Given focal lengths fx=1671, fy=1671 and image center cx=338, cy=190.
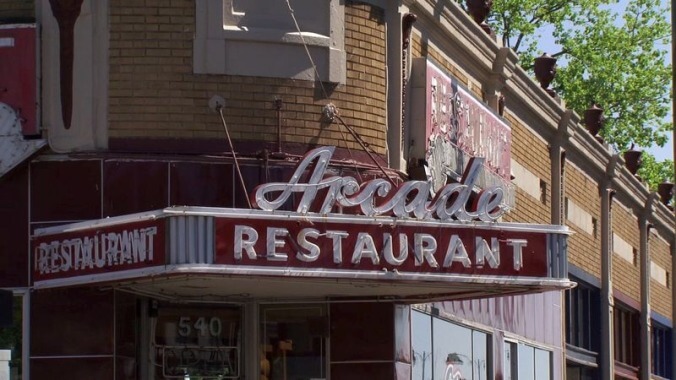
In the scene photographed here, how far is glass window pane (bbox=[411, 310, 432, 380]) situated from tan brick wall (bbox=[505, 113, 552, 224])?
5.62 metres

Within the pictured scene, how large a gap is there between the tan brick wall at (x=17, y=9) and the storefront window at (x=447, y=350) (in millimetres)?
7139

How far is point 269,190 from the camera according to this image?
1973cm

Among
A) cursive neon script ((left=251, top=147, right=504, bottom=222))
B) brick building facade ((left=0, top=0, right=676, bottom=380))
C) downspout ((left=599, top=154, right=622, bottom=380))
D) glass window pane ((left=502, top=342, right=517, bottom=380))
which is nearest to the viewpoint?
cursive neon script ((left=251, top=147, right=504, bottom=222))

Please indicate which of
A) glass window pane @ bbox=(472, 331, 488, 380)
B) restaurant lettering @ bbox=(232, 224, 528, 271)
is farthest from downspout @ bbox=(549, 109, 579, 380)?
A: restaurant lettering @ bbox=(232, 224, 528, 271)

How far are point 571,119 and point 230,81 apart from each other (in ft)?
51.5

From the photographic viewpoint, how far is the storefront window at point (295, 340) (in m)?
22.4

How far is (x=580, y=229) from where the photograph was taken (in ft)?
121

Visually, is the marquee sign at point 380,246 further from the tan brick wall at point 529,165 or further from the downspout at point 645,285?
the downspout at point 645,285

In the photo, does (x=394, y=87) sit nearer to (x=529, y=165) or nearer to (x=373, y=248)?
(x=373, y=248)

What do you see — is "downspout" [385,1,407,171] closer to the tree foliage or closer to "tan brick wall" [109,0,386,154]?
"tan brick wall" [109,0,386,154]

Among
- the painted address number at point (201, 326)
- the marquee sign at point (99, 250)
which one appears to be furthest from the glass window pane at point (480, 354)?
the marquee sign at point (99, 250)

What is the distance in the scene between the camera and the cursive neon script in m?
19.8

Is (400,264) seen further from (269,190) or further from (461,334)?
(461,334)

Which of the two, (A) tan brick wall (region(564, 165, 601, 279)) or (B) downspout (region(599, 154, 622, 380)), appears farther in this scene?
(B) downspout (region(599, 154, 622, 380))
